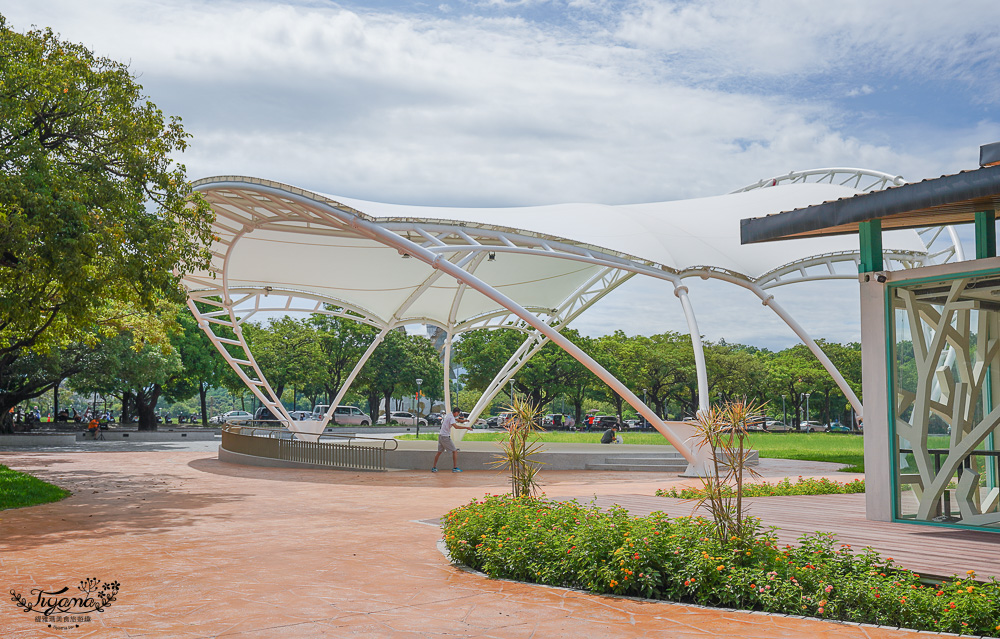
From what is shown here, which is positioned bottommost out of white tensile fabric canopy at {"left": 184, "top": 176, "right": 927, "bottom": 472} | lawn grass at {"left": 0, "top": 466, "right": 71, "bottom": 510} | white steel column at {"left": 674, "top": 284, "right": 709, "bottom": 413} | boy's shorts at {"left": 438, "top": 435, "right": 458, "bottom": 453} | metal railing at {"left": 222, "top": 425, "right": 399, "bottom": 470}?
lawn grass at {"left": 0, "top": 466, "right": 71, "bottom": 510}

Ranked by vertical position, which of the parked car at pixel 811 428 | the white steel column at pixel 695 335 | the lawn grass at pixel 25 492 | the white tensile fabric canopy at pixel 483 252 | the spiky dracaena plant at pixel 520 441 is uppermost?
the white tensile fabric canopy at pixel 483 252

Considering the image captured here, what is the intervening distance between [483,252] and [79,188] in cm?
1415

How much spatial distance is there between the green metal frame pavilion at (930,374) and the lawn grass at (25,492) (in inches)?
527

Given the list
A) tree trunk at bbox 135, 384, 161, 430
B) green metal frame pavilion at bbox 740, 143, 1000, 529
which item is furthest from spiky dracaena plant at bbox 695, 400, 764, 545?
tree trunk at bbox 135, 384, 161, 430

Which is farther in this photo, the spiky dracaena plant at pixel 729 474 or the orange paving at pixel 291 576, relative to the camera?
the spiky dracaena plant at pixel 729 474

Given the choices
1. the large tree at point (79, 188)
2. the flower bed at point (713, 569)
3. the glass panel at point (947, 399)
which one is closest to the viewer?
the flower bed at point (713, 569)

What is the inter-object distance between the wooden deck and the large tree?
9.19 metres

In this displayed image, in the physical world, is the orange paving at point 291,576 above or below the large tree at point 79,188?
below

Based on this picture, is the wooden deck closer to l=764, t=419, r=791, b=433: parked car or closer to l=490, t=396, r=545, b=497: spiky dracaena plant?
l=490, t=396, r=545, b=497: spiky dracaena plant

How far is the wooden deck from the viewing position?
699cm

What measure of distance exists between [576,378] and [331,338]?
2021cm

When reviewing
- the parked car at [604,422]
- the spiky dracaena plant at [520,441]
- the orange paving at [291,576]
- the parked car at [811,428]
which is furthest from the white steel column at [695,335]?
the parked car at [811,428]

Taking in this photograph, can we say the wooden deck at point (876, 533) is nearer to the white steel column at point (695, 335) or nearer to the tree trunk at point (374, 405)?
the white steel column at point (695, 335)

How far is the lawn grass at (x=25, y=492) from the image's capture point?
14.4 m
